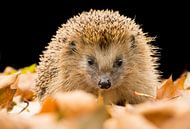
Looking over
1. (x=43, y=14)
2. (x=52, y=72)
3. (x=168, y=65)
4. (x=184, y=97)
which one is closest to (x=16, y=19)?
(x=43, y=14)

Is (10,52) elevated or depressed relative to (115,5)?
depressed

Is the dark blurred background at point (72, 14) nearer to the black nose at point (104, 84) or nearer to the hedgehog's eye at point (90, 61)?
the hedgehog's eye at point (90, 61)

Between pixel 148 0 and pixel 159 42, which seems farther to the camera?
pixel 159 42

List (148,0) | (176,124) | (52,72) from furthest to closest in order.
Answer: (148,0) < (52,72) < (176,124)

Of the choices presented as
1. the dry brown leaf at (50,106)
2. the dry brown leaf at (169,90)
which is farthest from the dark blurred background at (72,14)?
the dry brown leaf at (50,106)

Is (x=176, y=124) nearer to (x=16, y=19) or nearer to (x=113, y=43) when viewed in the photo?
(x=113, y=43)

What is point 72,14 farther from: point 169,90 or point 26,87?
point 169,90

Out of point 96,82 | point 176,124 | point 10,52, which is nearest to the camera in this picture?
point 176,124
